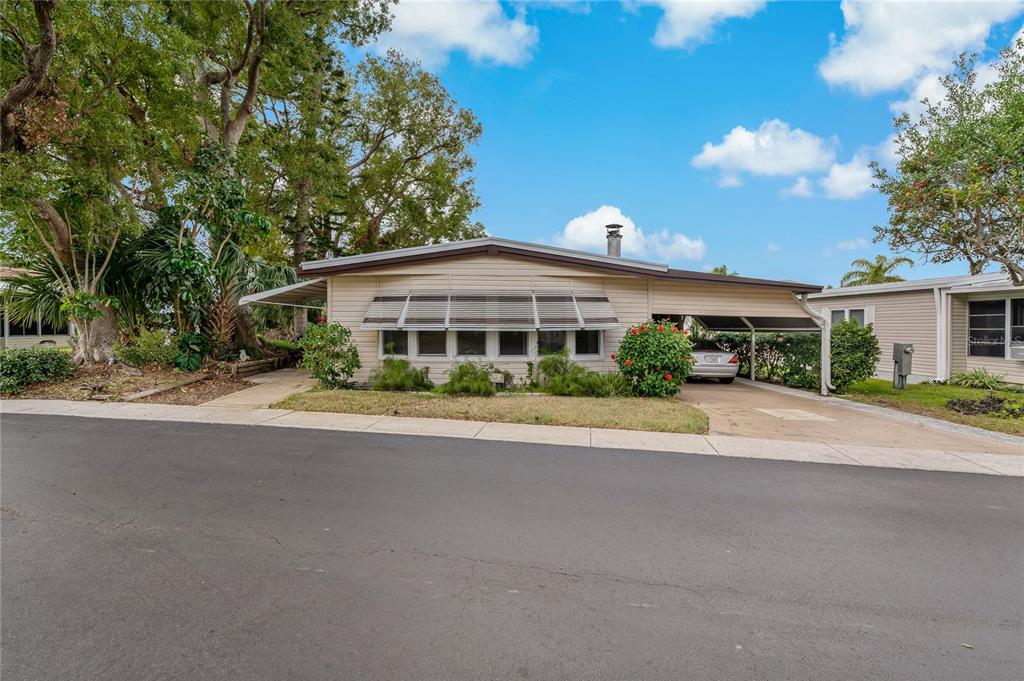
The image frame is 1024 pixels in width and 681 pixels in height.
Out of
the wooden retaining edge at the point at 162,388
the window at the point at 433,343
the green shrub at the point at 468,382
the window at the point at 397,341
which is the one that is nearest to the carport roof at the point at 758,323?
the green shrub at the point at 468,382

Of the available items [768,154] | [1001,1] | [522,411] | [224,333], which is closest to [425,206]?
[224,333]

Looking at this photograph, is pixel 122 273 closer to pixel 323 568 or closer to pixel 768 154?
pixel 323 568

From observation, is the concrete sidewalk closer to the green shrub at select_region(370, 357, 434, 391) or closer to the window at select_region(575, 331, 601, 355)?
the green shrub at select_region(370, 357, 434, 391)

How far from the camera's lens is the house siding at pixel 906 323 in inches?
567

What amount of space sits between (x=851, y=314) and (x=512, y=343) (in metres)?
12.5

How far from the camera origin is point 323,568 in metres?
3.19

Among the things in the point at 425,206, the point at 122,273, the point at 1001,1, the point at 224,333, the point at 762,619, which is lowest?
the point at 762,619

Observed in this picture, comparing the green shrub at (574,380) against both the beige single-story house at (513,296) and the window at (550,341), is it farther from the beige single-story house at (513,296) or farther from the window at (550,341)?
the beige single-story house at (513,296)

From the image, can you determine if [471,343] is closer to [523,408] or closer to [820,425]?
[523,408]

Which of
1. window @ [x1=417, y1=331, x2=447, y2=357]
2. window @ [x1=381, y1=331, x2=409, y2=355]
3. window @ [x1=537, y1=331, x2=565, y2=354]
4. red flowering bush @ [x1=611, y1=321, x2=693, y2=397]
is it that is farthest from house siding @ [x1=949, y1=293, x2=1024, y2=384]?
window @ [x1=381, y1=331, x2=409, y2=355]

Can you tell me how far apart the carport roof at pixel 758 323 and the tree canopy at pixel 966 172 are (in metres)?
3.56

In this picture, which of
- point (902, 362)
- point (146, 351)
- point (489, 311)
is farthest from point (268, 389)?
point (902, 362)

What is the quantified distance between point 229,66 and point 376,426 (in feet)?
45.5

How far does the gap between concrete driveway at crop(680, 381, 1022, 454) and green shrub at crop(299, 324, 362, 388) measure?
755 centimetres
